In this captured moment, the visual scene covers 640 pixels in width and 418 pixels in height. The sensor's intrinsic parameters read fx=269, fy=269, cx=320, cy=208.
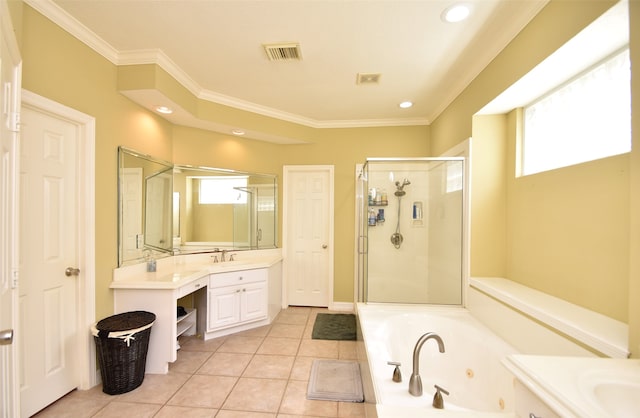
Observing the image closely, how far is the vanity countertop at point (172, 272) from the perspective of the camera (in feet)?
7.39

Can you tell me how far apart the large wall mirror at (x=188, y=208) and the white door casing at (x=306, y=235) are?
0.85 feet

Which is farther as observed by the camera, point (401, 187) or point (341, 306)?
point (341, 306)

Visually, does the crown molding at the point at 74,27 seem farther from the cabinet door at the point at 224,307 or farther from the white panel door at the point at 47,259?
the cabinet door at the point at 224,307

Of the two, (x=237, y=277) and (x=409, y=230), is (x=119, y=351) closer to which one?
(x=237, y=277)

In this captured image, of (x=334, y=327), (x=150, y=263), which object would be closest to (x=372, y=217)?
(x=334, y=327)

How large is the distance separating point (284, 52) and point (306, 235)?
→ 7.99ft

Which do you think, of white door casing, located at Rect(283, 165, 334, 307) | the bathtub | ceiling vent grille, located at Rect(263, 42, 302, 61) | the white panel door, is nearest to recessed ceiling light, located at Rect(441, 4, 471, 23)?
ceiling vent grille, located at Rect(263, 42, 302, 61)

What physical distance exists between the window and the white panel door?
3.44 meters

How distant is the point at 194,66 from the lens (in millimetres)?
2457

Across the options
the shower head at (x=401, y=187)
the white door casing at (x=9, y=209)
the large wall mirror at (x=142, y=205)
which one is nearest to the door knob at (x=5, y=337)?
the white door casing at (x=9, y=209)

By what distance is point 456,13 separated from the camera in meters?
1.74

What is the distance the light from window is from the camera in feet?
11.1

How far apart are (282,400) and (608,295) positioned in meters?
2.10

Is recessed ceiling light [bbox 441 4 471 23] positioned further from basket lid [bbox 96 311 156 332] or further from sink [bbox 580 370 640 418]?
basket lid [bbox 96 311 156 332]
